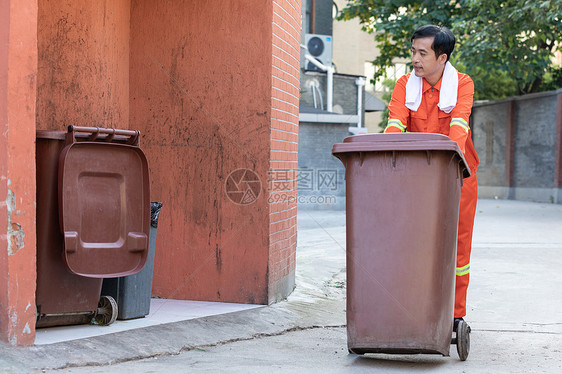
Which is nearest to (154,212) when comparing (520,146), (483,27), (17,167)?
(17,167)

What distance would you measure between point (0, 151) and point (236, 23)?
8.02 feet

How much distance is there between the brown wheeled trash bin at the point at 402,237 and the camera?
3965mm

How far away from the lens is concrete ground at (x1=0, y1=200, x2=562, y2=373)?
13.5ft

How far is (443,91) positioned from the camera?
4.59 m

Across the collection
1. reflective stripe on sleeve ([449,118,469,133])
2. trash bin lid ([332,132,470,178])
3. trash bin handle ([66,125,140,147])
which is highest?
reflective stripe on sleeve ([449,118,469,133])

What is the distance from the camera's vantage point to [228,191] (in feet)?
19.1

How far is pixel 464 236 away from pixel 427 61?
1.07 m

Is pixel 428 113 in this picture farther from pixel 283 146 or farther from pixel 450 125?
pixel 283 146

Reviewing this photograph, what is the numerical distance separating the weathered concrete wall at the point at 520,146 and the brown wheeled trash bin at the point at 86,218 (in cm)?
1893

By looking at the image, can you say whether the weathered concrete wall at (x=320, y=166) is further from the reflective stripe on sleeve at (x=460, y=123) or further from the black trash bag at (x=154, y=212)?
the reflective stripe on sleeve at (x=460, y=123)

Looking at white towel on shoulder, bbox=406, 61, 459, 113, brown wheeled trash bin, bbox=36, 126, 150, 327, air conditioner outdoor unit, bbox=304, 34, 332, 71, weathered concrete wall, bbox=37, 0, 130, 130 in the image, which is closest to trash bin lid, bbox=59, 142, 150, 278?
brown wheeled trash bin, bbox=36, 126, 150, 327

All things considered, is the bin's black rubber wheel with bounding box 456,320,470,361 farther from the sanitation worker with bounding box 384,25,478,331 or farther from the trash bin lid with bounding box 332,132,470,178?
the trash bin lid with bounding box 332,132,470,178

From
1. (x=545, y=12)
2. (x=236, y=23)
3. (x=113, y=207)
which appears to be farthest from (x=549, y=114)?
(x=113, y=207)

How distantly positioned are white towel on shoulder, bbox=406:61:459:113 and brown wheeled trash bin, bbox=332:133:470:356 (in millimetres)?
616
